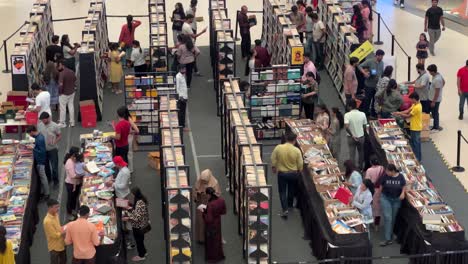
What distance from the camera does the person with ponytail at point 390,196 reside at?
20.0 meters

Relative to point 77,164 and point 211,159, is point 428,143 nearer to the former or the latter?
point 211,159

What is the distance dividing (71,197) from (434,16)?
14138 millimetres

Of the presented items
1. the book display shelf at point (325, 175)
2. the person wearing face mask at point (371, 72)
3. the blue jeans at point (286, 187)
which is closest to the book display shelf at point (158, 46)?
the book display shelf at point (325, 175)

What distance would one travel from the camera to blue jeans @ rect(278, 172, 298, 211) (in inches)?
829

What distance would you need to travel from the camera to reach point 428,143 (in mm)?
25156

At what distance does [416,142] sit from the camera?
2355cm

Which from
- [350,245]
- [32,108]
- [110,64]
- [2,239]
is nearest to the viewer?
[2,239]

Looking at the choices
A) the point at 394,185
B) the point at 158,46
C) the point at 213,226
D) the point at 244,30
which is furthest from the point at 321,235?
the point at 244,30

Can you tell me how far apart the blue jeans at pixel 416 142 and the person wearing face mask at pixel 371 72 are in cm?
237

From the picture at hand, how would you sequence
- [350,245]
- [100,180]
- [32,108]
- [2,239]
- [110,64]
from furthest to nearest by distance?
→ [110,64] < [32,108] < [100,180] < [350,245] < [2,239]

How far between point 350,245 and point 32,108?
8.83 metres

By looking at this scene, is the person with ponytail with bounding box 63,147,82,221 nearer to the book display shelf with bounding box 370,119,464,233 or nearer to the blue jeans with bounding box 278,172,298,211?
the blue jeans with bounding box 278,172,298,211

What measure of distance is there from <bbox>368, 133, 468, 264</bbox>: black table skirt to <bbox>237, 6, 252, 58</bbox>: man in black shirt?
36.6ft

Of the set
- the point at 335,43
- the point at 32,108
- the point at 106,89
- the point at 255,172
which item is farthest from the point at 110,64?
the point at 255,172
